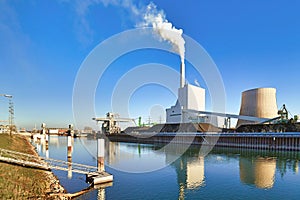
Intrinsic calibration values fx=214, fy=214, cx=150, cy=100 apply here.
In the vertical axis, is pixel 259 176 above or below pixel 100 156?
below

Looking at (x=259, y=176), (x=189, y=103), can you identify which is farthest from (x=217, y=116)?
(x=259, y=176)

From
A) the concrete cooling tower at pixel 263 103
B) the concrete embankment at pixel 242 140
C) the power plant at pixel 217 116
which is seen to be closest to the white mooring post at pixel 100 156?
the concrete embankment at pixel 242 140

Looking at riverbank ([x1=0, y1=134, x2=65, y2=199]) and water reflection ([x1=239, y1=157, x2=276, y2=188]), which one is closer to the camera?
riverbank ([x1=0, y1=134, x2=65, y2=199])

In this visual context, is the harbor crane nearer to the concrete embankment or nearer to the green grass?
the concrete embankment

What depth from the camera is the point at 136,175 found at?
23406mm

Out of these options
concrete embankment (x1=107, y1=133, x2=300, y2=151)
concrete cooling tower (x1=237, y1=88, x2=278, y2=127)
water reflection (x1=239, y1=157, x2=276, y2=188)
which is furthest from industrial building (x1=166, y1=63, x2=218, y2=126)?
water reflection (x1=239, y1=157, x2=276, y2=188)

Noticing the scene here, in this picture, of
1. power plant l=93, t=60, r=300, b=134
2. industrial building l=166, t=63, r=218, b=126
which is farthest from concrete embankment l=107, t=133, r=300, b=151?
industrial building l=166, t=63, r=218, b=126

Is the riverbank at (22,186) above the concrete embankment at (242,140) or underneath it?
above

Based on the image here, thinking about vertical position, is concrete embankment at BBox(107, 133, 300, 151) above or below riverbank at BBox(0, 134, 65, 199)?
below

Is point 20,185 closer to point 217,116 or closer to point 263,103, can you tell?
point 263,103

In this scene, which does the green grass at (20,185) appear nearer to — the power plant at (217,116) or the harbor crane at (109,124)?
the power plant at (217,116)

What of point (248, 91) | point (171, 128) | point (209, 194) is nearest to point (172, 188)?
point (209, 194)

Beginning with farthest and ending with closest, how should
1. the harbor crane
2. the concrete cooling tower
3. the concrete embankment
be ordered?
the harbor crane, the concrete cooling tower, the concrete embankment

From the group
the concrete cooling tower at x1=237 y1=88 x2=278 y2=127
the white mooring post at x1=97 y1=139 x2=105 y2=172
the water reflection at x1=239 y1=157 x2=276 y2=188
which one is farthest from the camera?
the concrete cooling tower at x1=237 y1=88 x2=278 y2=127
